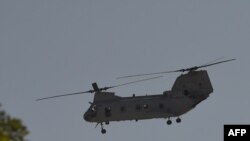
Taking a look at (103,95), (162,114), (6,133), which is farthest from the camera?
(103,95)

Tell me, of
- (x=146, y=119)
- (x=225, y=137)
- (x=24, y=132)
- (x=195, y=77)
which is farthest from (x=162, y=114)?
(x=24, y=132)

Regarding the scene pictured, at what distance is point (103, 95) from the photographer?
92.4 meters

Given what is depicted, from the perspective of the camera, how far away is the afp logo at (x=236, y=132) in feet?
142

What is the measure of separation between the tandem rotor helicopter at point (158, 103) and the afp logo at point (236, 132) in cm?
3880

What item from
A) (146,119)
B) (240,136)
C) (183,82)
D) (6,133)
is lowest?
(6,133)

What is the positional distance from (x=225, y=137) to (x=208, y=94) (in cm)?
4431

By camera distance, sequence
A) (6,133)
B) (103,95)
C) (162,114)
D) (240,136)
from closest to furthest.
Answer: (6,133) < (240,136) < (162,114) < (103,95)

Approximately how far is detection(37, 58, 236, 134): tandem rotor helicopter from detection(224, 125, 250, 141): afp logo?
127 feet

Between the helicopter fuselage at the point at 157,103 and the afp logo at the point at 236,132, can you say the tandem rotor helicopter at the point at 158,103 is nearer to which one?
the helicopter fuselage at the point at 157,103

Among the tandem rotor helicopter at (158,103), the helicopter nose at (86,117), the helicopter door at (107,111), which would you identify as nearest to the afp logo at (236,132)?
the tandem rotor helicopter at (158,103)

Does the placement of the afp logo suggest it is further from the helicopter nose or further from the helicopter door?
the helicopter nose

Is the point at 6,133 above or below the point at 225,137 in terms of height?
below

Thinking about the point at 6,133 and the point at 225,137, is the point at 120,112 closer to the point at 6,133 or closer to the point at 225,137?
the point at 225,137

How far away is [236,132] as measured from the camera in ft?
147
